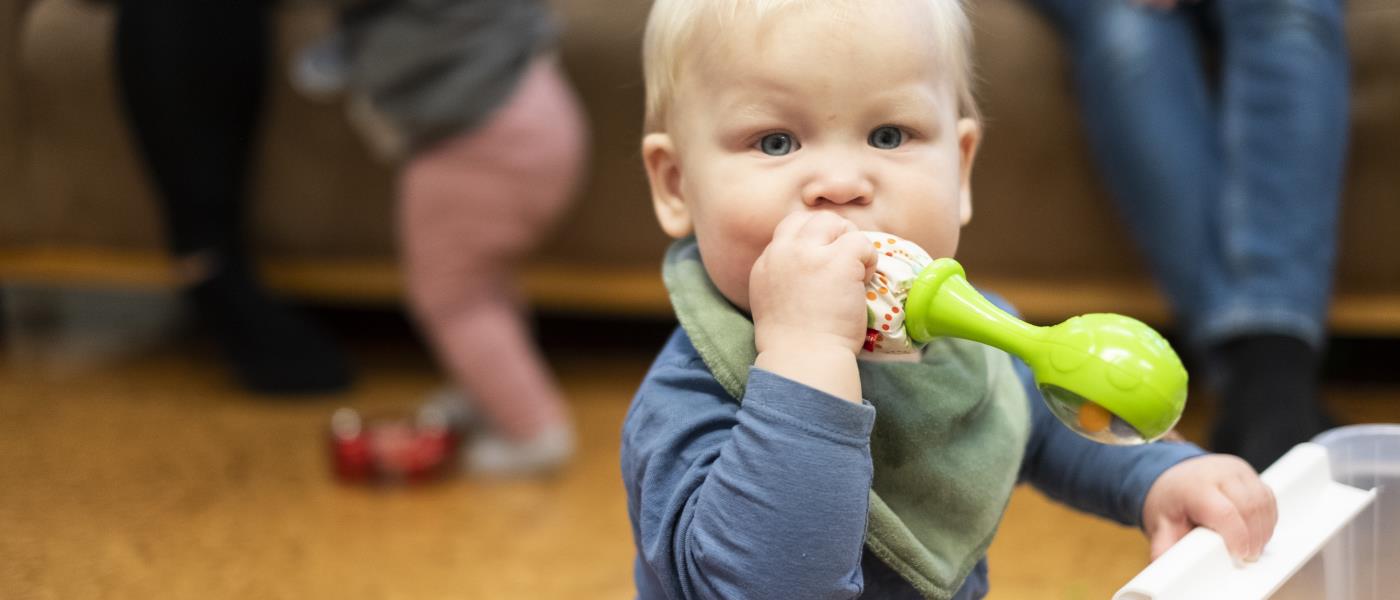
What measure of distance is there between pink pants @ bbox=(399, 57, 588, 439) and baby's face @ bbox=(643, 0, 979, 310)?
689 millimetres

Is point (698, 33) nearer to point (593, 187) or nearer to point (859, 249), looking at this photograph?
point (859, 249)

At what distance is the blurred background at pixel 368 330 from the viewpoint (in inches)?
42.6

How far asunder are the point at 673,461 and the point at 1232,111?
80 cm

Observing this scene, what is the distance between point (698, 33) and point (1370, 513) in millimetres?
421

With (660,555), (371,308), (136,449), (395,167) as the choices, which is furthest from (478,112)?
(660,555)

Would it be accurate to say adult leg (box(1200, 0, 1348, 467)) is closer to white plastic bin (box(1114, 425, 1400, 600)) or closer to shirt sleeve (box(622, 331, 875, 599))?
white plastic bin (box(1114, 425, 1400, 600))

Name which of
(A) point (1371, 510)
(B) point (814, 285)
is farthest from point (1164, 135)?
(B) point (814, 285)

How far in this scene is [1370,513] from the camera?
2.24 feet

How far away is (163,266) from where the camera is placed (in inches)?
60.6

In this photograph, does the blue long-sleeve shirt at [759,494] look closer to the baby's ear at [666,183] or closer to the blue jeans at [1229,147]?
the baby's ear at [666,183]

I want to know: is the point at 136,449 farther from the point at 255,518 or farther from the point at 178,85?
the point at 178,85

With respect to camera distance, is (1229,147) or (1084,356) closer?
(1084,356)

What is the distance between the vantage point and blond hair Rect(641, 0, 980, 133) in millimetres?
569

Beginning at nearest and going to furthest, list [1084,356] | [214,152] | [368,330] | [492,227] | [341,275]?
[1084,356] → [492,227] → [214,152] → [341,275] → [368,330]
